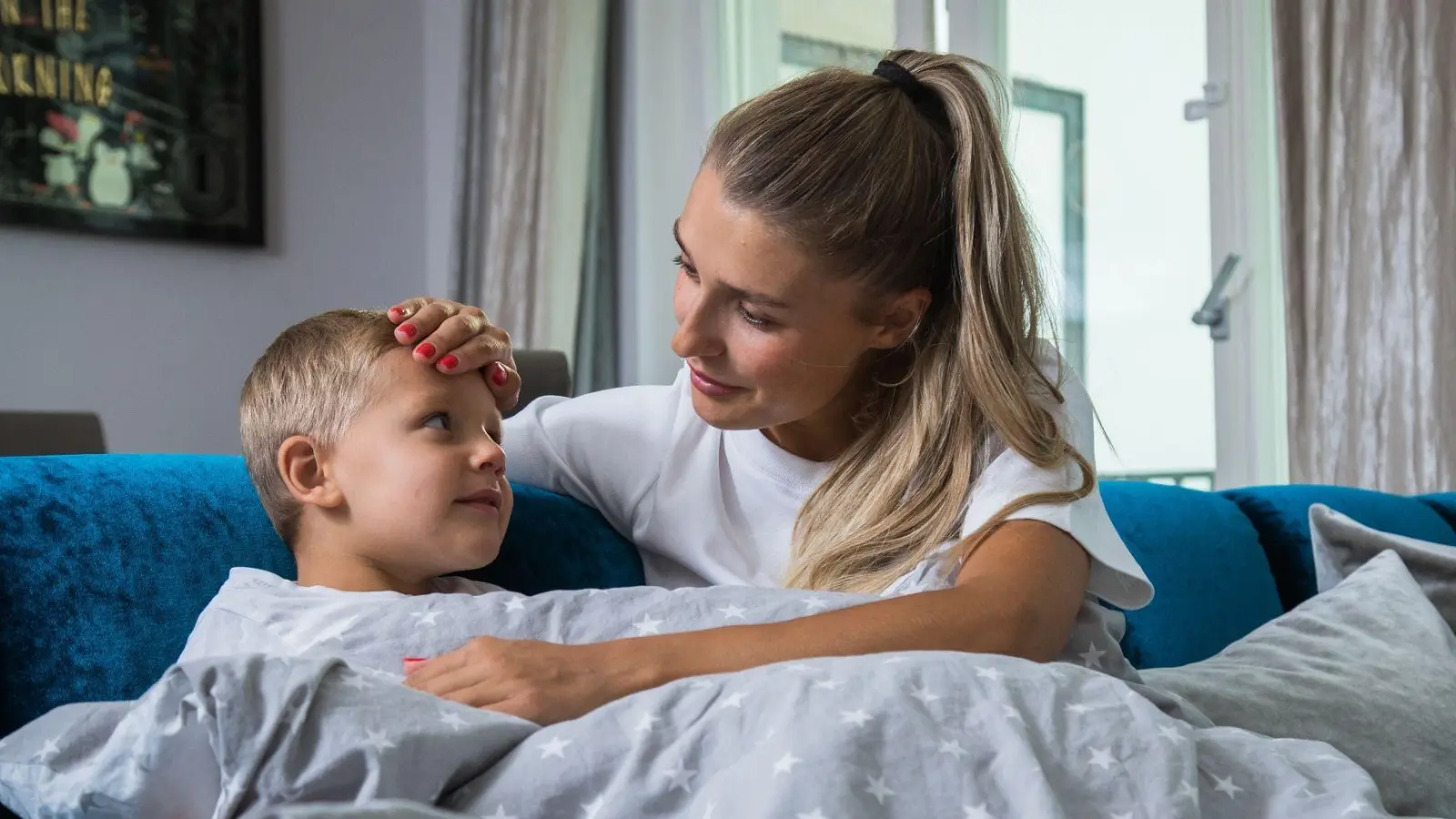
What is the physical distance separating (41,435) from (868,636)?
65.6 inches

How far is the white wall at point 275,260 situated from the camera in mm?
3645

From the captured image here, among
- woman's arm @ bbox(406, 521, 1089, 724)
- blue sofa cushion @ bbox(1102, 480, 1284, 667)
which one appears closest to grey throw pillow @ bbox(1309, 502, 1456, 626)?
blue sofa cushion @ bbox(1102, 480, 1284, 667)

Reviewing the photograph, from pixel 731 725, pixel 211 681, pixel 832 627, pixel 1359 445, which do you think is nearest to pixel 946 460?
pixel 832 627

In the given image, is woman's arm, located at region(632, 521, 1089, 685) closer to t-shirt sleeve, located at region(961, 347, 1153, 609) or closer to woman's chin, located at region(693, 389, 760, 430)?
t-shirt sleeve, located at region(961, 347, 1153, 609)

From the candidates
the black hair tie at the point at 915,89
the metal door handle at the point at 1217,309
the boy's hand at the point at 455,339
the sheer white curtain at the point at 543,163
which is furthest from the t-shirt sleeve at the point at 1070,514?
the sheer white curtain at the point at 543,163

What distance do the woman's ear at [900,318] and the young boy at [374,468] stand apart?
383 millimetres

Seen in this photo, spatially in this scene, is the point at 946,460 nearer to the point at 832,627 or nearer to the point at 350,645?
the point at 832,627

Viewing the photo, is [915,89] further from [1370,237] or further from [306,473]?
[1370,237]

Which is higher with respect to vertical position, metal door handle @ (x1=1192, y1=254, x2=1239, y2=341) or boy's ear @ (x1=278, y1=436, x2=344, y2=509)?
metal door handle @ (x1=1192, y1=254, x2=1239, y2=341)

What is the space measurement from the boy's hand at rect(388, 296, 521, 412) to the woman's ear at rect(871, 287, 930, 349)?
0.35 metres

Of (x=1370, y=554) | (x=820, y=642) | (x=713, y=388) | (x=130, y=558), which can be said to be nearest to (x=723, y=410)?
(x=713, y=388)

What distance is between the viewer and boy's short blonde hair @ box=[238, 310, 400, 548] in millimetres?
→ 1152

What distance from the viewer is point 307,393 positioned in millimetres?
1170

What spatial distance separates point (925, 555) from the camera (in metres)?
1.19
